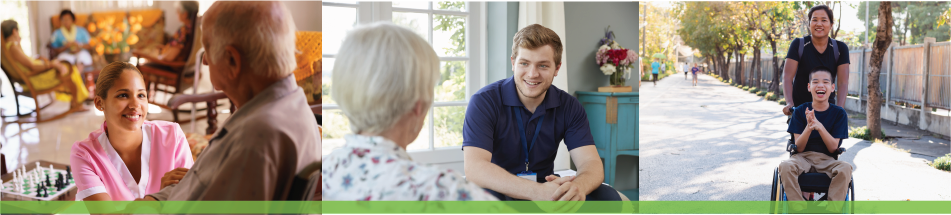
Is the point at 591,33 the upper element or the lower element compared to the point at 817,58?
upper

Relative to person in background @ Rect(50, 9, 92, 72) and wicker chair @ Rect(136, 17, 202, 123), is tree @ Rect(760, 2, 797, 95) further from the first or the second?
person in background @ Rect(50, 9, 92, 72)

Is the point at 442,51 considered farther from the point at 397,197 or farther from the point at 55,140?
the point at 397,197

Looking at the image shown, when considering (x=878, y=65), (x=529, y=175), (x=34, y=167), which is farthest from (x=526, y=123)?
(x=878, y=65)

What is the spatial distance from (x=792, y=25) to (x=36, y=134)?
3.31 metres

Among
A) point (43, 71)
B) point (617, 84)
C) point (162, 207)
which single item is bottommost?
point (162, 207)

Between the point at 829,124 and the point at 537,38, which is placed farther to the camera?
the point at 829,124

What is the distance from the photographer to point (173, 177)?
4.31 ft

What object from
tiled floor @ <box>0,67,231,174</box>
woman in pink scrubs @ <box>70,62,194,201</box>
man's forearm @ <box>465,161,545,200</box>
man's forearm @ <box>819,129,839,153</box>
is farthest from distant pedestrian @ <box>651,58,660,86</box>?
tiled floor @ <box>0,67,231,174</box>

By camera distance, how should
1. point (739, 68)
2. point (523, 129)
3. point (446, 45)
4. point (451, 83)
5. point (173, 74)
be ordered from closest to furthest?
point (523, 129) < point (173, 74) < point (739, 68) < point (446, 45) < point (451, 83)

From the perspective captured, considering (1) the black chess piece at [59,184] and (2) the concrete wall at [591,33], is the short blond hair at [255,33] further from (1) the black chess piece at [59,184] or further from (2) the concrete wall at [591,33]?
(2) the concrete wall at [591,33]

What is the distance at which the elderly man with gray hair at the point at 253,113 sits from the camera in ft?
3.13

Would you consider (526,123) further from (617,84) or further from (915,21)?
(915,21)

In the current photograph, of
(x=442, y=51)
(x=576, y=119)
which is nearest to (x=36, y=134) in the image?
(x=576, y=119)

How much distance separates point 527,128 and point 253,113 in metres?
1.17
